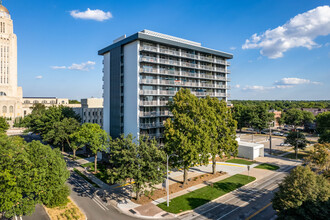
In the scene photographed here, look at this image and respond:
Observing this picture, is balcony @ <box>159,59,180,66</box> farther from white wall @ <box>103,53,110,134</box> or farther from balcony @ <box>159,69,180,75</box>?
white wall @ <box>103,53,110,134</box>

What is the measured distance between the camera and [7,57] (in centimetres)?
13862

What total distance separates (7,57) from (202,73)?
140 meters

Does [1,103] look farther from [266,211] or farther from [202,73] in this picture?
[266,211]

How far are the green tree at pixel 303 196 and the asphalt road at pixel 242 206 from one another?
7.41 meters

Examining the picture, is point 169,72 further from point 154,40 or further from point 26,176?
point 26,176

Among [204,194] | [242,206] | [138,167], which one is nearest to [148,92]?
[138,167]

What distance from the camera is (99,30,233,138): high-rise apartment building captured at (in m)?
49.2

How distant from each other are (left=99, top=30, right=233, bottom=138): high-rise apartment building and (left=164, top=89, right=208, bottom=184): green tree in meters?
13.2

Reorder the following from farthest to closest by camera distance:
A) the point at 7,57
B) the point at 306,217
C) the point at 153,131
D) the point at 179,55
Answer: the point at 7,57, the point at 179,55, the point at 153,131, the point at 306,217

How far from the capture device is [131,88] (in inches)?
1982

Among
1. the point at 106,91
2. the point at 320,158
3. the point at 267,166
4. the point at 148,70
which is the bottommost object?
the point at 267,166

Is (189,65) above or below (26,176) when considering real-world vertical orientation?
above

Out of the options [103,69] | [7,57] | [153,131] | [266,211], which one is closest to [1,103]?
[7,57]

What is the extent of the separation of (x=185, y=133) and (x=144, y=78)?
65.0 ft
